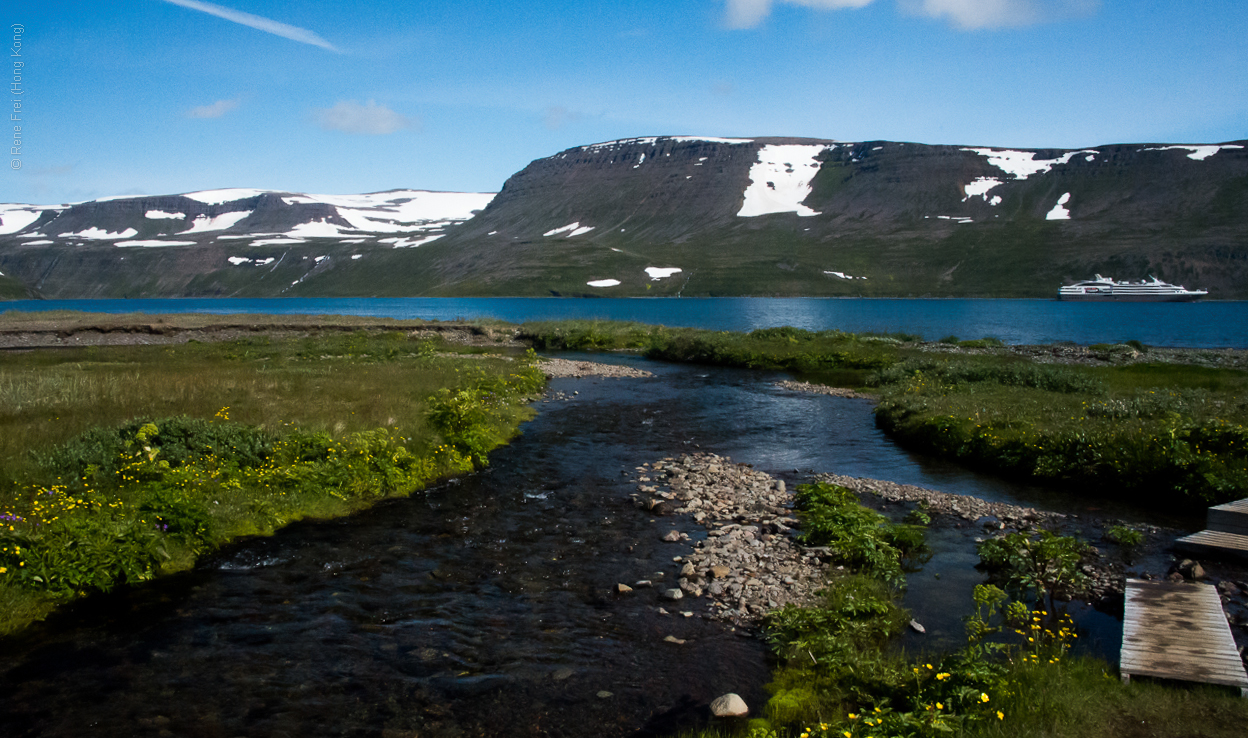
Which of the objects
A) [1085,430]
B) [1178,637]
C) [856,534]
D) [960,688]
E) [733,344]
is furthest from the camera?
[733,344]

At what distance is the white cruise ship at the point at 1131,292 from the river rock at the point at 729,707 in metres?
221

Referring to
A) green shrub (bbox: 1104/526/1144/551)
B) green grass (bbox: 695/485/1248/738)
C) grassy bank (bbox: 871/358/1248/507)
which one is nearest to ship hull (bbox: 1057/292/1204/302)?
grassy bank (bbox: 871/358/1248/507)

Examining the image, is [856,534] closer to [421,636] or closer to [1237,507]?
[1237,507]

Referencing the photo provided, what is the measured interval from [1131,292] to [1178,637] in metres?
225

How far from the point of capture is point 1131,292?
191000 millimetres

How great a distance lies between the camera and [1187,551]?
14.8 m

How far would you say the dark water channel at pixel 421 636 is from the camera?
9.34 metres

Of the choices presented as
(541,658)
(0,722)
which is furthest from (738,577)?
(0,722)

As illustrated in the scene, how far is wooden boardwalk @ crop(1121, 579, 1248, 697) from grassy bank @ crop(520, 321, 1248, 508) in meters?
8.58

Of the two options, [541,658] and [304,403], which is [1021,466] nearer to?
[541,658]

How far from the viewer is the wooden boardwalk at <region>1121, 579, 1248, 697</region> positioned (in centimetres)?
876

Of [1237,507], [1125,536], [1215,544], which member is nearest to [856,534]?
[1125,536]

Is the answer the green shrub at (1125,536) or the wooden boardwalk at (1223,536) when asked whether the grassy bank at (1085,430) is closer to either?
the wooden boardwalk at (1223,536)

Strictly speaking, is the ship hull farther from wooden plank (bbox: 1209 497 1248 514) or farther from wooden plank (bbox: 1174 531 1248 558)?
wooden plank (bbox: 1174 531 1248 558)
